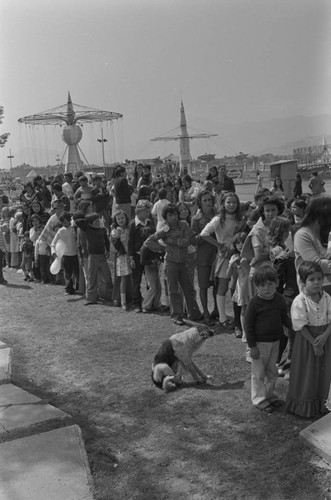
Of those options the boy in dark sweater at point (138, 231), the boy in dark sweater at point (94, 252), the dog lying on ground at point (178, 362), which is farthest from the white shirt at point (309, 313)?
the boy in dark sweater at point (94, 252)

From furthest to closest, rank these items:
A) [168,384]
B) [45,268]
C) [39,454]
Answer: [45,268]
[168,384]
[39,454]

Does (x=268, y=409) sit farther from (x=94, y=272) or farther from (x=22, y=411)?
(x=94, y=272)

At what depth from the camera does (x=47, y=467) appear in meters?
3.54

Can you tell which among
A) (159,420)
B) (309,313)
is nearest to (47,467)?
(159,420)

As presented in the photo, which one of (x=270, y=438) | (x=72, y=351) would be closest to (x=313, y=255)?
(x=270, y=438)

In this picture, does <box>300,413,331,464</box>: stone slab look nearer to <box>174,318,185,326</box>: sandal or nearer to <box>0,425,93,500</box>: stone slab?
<box>0,425,93,500</box>: stone slab

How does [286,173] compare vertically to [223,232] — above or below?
above

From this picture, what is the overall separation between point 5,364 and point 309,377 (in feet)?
11.1

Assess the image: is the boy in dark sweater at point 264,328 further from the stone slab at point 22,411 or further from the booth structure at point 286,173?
the booth structure at point 286,173

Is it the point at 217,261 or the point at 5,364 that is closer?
the point at 5,364

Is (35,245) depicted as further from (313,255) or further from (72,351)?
(313,255)

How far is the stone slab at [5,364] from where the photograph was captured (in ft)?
17.6

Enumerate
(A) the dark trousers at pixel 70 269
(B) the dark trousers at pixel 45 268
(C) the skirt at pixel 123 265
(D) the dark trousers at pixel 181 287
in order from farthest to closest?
(B) the dark trousers at pixel 45 268 → (A) the dark trousers at pixel 70 269 → (C) the skirt at pixel 123 265 → (D) the dark trousers at pixel 181 287

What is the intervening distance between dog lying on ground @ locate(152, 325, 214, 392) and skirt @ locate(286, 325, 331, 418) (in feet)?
→ 3.32
